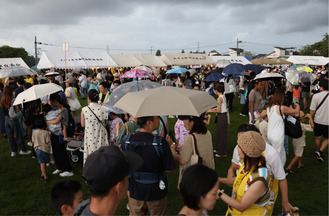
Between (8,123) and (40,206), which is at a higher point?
(8,123)

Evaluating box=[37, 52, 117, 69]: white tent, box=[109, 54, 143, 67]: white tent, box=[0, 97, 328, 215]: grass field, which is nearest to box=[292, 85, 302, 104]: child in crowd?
box=[0, 97, 328, 215]: grass field

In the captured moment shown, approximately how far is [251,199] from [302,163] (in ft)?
15.3

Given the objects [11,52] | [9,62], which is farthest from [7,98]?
[11,52]

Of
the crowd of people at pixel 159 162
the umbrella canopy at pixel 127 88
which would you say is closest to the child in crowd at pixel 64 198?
the crowd of people at pixel 159 162

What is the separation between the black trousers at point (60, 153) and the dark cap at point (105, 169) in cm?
398

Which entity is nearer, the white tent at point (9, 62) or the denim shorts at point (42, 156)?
the denim shorts at point (42, 156)

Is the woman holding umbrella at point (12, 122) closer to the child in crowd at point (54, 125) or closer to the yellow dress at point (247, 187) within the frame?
the child in crowd at point (54, 125)

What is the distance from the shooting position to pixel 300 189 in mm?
4645

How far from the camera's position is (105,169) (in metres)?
1.45

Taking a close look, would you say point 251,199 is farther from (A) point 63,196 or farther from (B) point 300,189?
(B) point 300,189

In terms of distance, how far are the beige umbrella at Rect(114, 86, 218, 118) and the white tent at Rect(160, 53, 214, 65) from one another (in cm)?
2717

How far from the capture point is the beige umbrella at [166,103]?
8.60ft

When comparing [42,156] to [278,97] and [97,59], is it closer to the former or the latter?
[278,97]

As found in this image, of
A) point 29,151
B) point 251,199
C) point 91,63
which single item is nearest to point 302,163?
point 251,199
